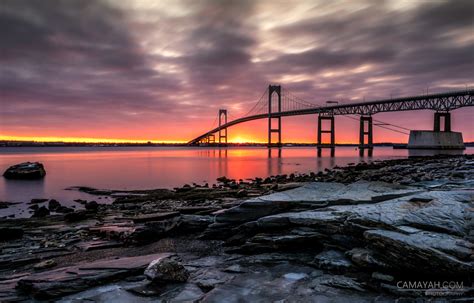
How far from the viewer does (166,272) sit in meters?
4.91

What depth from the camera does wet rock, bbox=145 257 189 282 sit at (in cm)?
486

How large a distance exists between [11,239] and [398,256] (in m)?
8.77

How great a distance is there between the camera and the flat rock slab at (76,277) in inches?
185

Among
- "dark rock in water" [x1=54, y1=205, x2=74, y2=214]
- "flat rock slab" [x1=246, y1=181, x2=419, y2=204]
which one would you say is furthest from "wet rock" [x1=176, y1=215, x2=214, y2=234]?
"dark rock in water" [x1=54, y1=205, x2=74, y2=214]

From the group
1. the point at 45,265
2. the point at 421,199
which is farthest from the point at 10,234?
the point at 421,199

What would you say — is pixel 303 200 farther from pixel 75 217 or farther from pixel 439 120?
pixel 439 120

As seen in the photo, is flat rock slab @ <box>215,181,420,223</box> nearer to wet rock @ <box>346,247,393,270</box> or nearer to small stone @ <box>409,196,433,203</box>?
small stone @ <box>409,196,433,203</box>

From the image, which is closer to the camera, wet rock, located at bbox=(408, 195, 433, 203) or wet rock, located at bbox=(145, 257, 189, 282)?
wet rock, located at bbox=(145, 257, 189, 282)

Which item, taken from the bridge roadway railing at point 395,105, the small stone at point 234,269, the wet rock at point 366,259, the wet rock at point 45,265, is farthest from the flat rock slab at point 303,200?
the bridge roadway railing at point 395,105

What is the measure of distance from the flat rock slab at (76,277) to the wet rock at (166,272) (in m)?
0.46

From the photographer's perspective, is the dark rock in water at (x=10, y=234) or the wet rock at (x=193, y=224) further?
the dark rock in water at (x=10, y=234)

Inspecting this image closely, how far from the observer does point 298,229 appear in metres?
6.08

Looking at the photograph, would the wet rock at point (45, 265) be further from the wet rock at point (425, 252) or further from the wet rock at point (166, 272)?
the wet rock at point (425, 252)

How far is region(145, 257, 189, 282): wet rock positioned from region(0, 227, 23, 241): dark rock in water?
527cm
